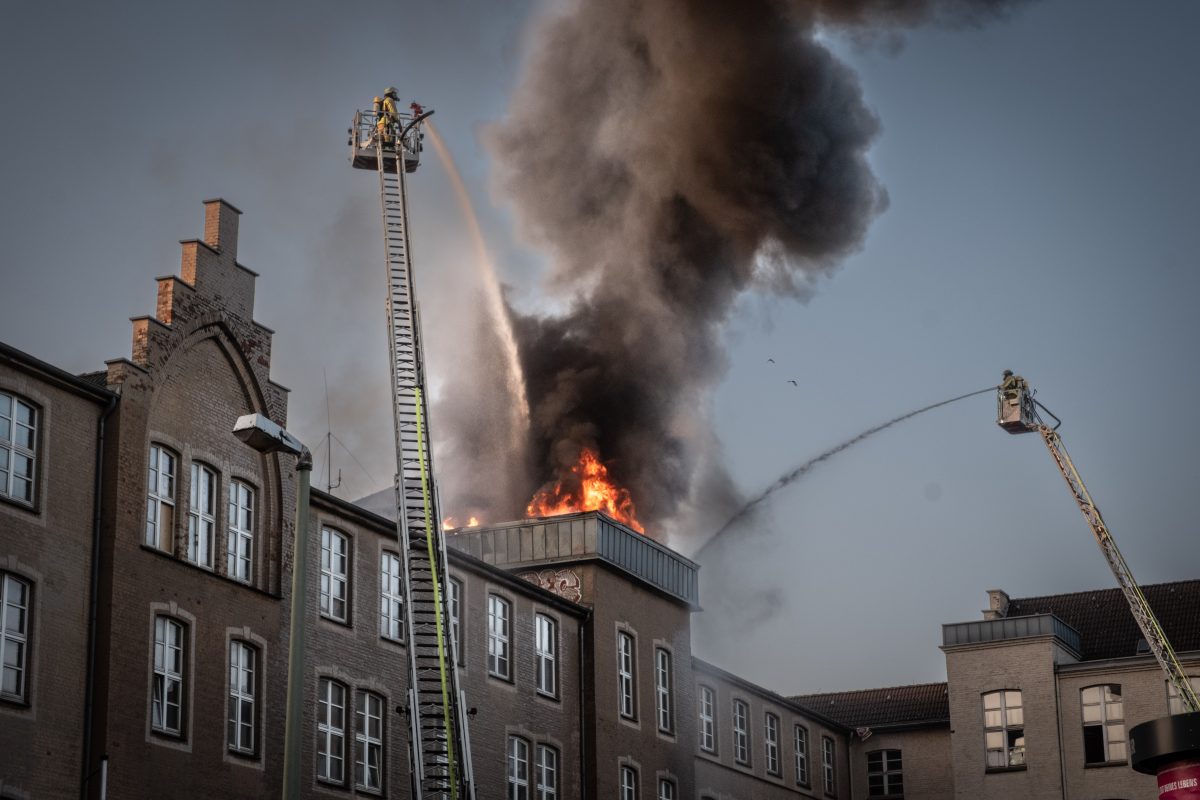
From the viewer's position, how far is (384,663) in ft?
127

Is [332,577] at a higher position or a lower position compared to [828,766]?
higher

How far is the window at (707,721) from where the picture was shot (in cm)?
5403

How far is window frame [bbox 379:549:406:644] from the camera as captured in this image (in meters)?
39.1

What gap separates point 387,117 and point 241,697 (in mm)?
13167

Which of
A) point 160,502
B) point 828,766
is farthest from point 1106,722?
point 160,502

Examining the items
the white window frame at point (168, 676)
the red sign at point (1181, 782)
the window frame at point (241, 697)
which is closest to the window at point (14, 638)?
the white window frame at point (168, 676)

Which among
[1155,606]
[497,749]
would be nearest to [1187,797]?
[497,749]

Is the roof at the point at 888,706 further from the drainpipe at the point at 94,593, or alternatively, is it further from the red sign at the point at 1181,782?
the drainpipe at the point at 94,593

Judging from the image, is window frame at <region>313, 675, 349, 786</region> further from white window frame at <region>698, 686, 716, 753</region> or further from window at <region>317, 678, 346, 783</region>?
white window frame at <region>698, 686, 716, 753</region>

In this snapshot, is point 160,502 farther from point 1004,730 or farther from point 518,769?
point 1004,730

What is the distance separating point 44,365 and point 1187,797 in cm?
2432

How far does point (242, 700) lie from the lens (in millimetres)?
34062

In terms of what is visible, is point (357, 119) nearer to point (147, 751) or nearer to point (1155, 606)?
point (147, 751)

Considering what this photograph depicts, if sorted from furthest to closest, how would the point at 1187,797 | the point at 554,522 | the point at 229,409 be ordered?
1. the point at 554,522
2. the point at 1187,797
3. the point at 229,409
